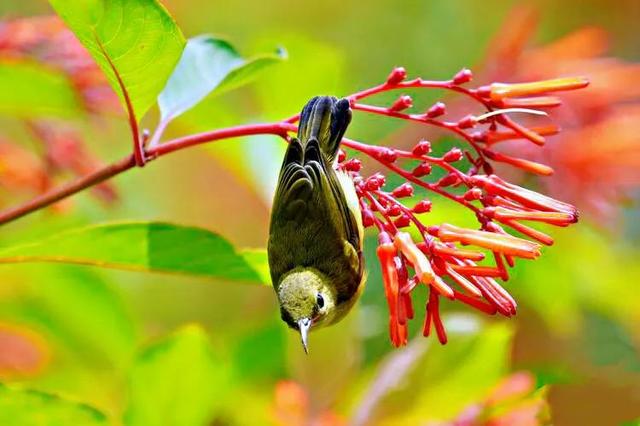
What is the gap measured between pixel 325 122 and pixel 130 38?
9.3 inches

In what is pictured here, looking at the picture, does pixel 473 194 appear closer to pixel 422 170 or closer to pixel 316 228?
pixel 422 170

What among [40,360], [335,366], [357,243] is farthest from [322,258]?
[40,360]

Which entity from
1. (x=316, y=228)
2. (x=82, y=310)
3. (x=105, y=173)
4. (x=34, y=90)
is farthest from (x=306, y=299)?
(x=82, y=310)

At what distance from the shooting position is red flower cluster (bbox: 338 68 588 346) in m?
0.94

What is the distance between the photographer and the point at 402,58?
3242 millimetres

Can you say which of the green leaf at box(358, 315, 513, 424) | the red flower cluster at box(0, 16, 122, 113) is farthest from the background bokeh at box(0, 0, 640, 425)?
the red flower cluster at box(0, 16, 122, 113)

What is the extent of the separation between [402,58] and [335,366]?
1867 mm

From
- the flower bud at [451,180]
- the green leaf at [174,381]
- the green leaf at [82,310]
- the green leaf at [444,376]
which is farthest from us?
the green leaf at [82,310]

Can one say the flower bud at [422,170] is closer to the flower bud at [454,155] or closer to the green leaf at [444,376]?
the flower bud at [454,155]

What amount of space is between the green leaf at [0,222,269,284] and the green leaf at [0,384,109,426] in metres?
0.16

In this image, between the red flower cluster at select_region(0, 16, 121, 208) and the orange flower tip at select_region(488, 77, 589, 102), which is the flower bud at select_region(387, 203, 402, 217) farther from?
the red flower cluster at select_region(0, 16, 121, 208)

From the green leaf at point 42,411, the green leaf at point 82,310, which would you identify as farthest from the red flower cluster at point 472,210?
the green leaf at point 82,310

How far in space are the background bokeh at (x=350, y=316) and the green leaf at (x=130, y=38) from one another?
0.46m

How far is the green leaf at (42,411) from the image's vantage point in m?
1.06
